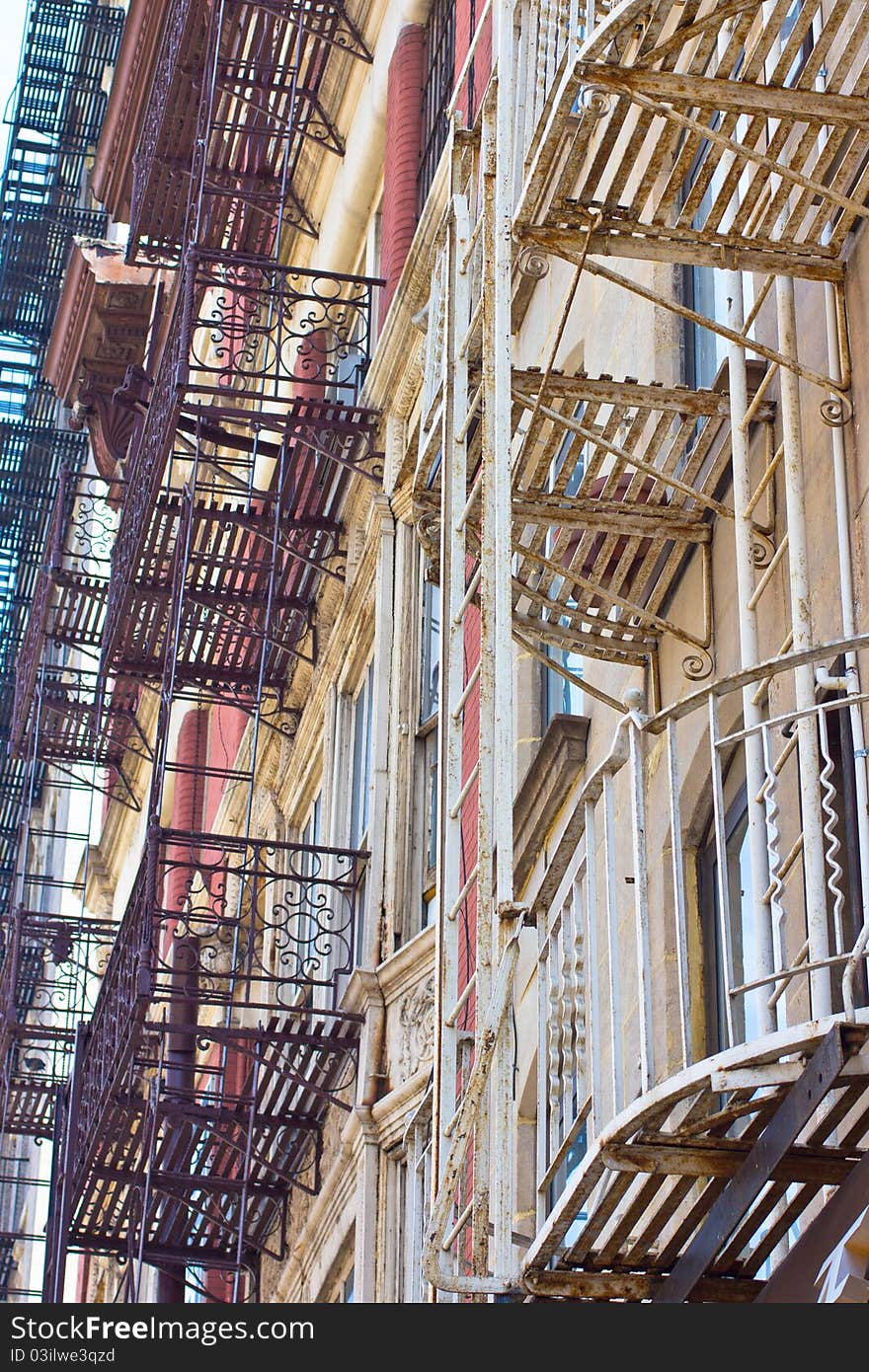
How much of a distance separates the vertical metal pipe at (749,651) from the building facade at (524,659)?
2 cm

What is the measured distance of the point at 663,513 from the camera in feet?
32.6

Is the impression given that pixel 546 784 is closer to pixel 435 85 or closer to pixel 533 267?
pixel 533 267

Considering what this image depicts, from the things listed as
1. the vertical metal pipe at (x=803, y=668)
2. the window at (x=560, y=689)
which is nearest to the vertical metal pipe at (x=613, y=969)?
the vertical metal pipe at (x=803, y=668)

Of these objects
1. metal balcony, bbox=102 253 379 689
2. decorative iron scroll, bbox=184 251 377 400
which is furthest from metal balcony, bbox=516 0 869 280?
metal balcony, bbox=102 253 379 689

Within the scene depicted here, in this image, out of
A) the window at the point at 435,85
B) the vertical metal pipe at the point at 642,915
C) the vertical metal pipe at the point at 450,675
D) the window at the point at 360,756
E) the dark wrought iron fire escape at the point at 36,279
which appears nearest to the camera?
the vertical metal pipe at the point at 642,915

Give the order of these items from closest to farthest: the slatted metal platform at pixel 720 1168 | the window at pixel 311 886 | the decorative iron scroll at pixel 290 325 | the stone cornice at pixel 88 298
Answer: the slatted metal platform at pixel 720 1168, the window at pixel 311 886, the decorative iron scroll at pixel 290 325, the stone cornice at pixel 88 298

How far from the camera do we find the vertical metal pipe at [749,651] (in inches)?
307

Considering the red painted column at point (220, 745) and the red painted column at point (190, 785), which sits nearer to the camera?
the red painted column at point (220, 745)

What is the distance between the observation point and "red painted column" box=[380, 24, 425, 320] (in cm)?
1767

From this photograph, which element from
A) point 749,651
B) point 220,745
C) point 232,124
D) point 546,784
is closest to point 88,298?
point 220,745

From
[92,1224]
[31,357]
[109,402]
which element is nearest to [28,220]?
[31,357]

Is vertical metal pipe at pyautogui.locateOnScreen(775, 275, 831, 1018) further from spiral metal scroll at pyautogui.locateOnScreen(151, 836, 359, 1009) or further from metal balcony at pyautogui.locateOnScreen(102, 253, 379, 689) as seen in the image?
metal balcony at pyautogui.locateOnScreen(102, 253, 379, 689)

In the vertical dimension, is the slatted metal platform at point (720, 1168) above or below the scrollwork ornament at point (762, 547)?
below

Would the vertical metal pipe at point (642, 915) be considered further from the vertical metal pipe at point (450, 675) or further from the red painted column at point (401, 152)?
the red painted column at point (401, 152)
